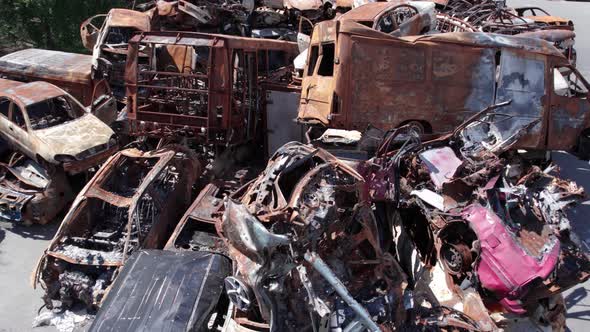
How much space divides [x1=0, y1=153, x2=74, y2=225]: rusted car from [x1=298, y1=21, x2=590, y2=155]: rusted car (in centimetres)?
416

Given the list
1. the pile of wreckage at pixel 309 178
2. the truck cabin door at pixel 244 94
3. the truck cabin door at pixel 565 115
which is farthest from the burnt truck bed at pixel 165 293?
the truck cabin door at pixel 565 115

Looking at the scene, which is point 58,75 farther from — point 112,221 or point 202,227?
point 202,227

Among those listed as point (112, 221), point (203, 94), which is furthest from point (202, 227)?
point (203, 94)

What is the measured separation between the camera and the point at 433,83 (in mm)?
8141

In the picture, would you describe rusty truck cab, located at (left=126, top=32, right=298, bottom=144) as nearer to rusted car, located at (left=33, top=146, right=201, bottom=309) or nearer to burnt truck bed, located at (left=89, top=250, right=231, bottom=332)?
rusted car, located at (left=33, top=146, right=201, bottom=309)

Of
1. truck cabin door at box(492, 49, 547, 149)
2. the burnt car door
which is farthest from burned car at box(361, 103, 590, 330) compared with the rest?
the burnt car door

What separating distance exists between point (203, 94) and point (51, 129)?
2.77 metres

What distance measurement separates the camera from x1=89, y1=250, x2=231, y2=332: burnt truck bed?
4965 mm

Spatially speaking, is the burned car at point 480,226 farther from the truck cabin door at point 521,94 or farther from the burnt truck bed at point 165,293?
the burnt truck bed at point 165,293

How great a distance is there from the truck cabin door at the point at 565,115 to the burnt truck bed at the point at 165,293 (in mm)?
6178

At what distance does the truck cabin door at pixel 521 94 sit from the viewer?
8375mm

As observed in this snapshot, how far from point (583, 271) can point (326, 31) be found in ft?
16.5

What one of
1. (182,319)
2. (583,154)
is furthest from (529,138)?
(182,319)

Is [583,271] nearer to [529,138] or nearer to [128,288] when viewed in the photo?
[529,138]
